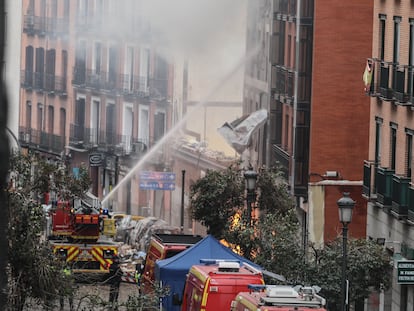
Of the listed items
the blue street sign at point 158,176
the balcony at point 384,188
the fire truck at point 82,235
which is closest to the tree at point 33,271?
the balcony at point 384,188

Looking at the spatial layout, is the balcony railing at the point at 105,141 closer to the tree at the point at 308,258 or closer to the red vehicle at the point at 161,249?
the red vehicle at the point at 161,249

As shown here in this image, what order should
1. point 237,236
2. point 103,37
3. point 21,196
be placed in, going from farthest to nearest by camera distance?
point 103,37
point 237,236
point 21,196

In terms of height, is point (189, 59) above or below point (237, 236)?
above

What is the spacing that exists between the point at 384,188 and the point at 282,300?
1685cm

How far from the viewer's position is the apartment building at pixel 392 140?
102 ft

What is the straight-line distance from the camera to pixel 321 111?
42.1 m

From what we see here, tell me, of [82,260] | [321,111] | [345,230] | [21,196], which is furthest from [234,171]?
[21,196]

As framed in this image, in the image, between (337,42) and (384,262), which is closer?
(384,262)

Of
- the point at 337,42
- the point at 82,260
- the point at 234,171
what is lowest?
the point at 82,260

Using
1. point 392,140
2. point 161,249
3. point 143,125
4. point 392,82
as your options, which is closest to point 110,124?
point 143,125

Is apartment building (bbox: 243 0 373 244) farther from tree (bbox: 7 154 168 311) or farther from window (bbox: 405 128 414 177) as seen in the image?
tree (bbox: 7 154 168 311)

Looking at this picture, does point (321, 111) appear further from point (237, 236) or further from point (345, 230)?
point (345, 230)

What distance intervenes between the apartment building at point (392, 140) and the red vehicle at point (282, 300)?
42.2 feet

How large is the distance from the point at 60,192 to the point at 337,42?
1406cm
